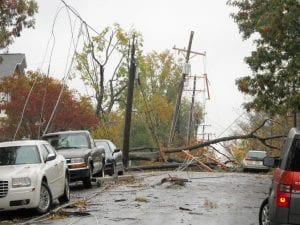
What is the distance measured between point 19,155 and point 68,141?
22.3 feet

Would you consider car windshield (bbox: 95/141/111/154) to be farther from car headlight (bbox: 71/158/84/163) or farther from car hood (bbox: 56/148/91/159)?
car headlight (bbox: 71/158/84/163)

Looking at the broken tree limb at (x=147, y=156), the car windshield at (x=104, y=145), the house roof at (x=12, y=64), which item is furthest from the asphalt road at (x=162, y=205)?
the house roof at (x=12, y=64)

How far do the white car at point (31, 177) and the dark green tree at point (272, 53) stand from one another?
9.48 m

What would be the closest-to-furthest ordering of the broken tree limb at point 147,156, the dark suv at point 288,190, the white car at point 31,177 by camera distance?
the dark suv at point 288,190 → the white car at point 31,177 → the broken tree limb at point 147,156

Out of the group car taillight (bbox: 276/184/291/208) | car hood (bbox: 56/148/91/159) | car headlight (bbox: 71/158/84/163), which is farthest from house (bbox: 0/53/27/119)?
car taillight (bbox: 276/184/291/208)

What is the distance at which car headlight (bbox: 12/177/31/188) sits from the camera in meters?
12.9

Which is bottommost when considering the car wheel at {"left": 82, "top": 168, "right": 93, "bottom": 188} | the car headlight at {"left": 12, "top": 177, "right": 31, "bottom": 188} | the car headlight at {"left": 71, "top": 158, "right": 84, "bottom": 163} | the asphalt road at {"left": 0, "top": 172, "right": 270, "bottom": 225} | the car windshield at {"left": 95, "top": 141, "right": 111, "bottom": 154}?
the asphalt road at {"left": 0, "top": 172, "right": 270, "bottom": 225}

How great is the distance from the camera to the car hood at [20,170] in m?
13.0

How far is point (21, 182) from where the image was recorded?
13.0 m

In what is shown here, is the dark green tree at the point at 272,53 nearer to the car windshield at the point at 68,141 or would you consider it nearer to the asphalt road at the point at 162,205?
the asphalt road at the point at 162,205

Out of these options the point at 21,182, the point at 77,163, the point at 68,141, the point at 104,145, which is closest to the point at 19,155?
the point at 21,182

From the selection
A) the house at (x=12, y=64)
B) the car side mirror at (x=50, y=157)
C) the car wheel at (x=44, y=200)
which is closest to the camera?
the car wheel at (x=44, y=200)

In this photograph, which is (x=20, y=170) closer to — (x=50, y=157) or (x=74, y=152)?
(x=50, y=157)

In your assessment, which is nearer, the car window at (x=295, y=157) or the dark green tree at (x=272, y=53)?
the car window at (x=295, y=157)
